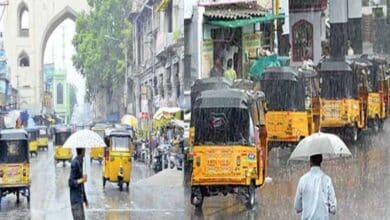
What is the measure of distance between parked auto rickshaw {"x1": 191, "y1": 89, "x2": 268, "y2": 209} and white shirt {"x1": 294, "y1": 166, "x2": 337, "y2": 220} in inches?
305

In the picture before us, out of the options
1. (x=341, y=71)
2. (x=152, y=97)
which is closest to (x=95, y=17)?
(x=152, y=97)

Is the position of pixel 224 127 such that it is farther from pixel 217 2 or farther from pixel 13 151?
pixel 13 151

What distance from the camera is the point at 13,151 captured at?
26375mm

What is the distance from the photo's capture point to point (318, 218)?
8320 millimetres

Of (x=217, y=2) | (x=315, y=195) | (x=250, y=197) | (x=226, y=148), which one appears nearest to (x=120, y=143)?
(x=217, y=2)

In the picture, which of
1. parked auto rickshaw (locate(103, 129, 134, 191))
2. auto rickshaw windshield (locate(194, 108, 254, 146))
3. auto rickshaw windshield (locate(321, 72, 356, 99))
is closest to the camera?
auto rickshaw windshield (locate(194, 108, 254, 146))

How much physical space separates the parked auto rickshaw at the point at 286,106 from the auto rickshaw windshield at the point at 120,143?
7650 millimetres

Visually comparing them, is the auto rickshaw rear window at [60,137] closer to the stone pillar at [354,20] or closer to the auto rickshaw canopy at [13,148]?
the stone pillar at [354,20]

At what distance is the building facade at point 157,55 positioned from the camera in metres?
38.8

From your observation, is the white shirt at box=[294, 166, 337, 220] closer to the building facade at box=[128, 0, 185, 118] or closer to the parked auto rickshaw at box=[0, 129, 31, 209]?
the parked auto rickshaw at box=[0, 129, 31, 209]

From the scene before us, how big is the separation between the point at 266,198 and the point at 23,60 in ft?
268

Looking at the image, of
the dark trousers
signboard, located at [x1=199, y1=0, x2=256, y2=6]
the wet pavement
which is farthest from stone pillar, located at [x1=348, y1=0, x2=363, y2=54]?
the dark trousers

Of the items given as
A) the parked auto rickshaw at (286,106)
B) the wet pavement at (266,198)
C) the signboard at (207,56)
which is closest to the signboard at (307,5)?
the signboard at (207,56)

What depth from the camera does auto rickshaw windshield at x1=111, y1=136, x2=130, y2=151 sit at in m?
29.2
